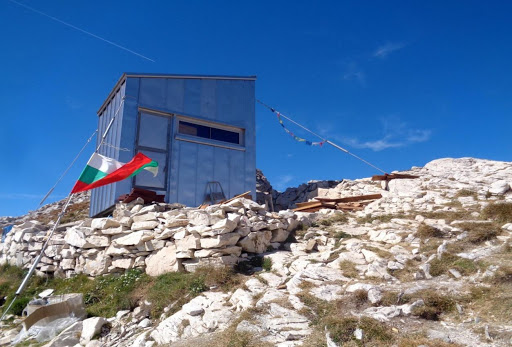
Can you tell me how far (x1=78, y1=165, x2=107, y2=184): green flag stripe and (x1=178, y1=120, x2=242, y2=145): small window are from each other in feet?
20.2

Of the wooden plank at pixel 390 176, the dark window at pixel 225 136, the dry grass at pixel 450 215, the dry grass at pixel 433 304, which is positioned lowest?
the dry grass at pixel 433 304

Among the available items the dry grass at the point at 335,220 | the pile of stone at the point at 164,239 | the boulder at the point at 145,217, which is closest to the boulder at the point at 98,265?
the pile of stone at the point at 164,239

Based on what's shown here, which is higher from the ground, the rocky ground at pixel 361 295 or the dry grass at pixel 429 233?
the dry grass at pixel 429 233

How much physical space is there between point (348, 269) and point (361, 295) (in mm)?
1613

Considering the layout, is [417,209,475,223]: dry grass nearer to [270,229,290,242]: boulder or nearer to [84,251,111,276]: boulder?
[270,229,290,242]: boulder

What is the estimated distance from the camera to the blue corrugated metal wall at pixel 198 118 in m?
16.5

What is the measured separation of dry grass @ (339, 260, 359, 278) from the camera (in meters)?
8.57

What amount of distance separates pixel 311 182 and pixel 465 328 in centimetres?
1947

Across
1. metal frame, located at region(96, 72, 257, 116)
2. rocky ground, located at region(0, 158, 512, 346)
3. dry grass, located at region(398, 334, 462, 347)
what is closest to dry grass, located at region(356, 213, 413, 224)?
rocky ground, located at region(0, 158, 512, 346)

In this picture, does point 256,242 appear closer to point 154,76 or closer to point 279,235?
point 279,235

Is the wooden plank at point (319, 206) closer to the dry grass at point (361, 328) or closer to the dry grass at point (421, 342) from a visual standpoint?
the dry grass at point (361, 328)

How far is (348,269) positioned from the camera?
8844 mm

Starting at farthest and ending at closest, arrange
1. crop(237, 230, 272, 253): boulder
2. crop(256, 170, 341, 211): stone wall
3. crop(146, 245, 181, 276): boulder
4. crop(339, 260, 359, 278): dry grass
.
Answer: crop(256, 170, 341, 211): stone wall → crop(237, 230, 272, 253): boulder → crop(146, 245, 181, 276): boulder → crop(339, 260, 359, 278): dry grass

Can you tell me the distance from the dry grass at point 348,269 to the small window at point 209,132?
10709 millimetres
